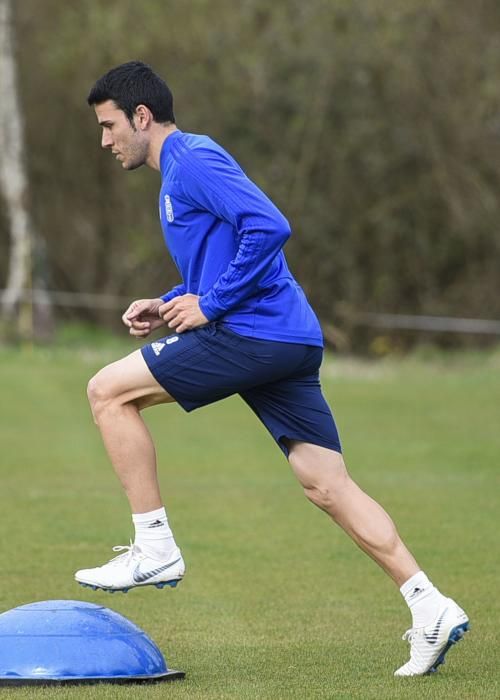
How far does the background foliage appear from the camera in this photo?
28672 mm

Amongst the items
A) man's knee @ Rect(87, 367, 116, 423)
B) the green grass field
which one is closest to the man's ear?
man's knee @ Rect(87, 367, 116, 423)

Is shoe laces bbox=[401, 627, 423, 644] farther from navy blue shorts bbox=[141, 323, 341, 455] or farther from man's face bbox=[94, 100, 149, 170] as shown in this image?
man's face bbox=[94, 100, 149, 170]

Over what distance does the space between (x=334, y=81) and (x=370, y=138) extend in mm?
1406

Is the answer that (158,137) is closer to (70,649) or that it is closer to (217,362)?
(217,362)

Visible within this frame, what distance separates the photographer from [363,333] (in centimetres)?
2981

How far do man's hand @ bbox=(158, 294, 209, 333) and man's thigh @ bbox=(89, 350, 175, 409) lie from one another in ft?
0.70

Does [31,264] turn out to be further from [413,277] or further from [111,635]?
[111,635]

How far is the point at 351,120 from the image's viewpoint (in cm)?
3014

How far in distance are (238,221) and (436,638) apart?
6.38ft

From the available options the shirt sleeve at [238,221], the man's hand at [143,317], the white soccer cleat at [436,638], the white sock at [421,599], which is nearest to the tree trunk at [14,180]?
the man's hand at [143,317]

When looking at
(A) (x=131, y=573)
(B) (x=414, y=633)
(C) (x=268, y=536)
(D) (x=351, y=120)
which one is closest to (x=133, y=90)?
(A) (x=131, y=573)

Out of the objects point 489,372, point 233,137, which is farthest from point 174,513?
point 233,137

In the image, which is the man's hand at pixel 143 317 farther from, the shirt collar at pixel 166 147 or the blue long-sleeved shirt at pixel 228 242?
the shirt collar at pixel 166 147

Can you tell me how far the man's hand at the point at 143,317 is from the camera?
21.4ft
